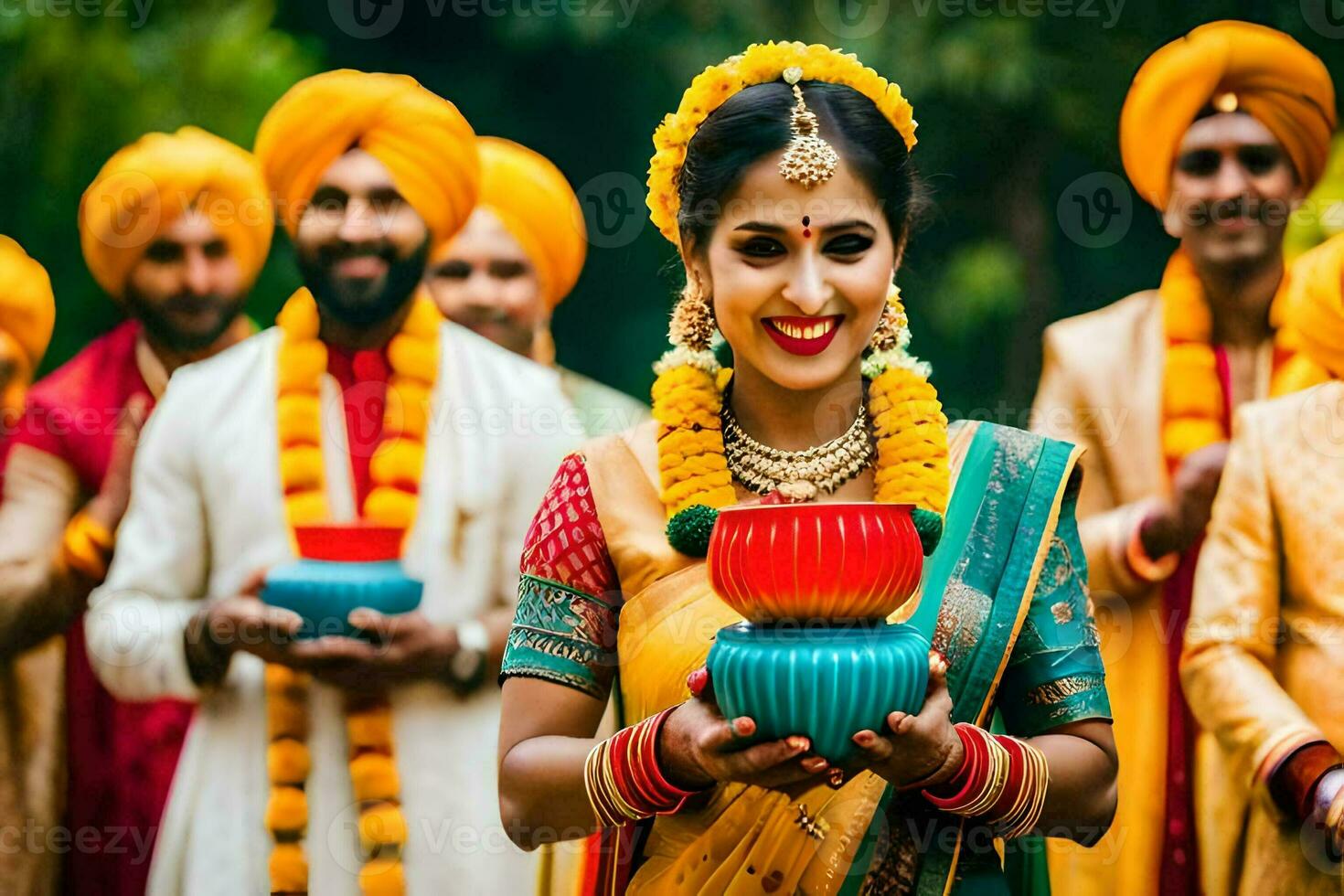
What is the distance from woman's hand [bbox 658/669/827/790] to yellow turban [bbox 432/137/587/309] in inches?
94.5

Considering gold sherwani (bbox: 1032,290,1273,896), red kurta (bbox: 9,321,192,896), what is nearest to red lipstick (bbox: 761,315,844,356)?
gold sherwani (bbox: 1032,290,1273,896)

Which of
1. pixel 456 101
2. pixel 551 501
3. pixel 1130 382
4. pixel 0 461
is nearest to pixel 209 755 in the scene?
pixel 0 461

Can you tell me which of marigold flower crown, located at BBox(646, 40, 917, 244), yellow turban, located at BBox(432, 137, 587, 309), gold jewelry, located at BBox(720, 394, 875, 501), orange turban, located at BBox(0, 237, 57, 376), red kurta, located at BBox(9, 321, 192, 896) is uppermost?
marigold flower crown, located at BBox(646, 40, 917, 244)

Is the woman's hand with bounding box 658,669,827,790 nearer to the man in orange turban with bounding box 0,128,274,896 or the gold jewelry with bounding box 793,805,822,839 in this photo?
the gold jewelry with bounding box 793,805,822,839

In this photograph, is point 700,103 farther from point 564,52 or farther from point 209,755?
point 209,755

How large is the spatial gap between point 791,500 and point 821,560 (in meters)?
0.50

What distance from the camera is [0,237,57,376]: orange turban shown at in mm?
4477

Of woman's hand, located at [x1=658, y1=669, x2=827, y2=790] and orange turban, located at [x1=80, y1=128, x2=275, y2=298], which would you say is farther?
orange turban, located at [x1=80, y1=128, x2=275, y2=298]

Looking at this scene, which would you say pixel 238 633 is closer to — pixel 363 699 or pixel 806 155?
pixel 363 699

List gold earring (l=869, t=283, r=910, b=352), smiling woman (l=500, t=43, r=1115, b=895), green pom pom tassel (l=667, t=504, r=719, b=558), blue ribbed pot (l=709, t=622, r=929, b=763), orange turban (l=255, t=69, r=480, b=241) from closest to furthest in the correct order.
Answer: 1. blue ribbed pot (l=709, t=622, r=929, b=763)
2. smiling woman (l=500, t=43, r=1115, b=895)
3. green pom pom tassel (l=667, t=504, r=719, b=558)
4. gold earring (l=869, t=283, r=910, b=352)
5. orange turban (l=255, t=69, r=480, b=241)

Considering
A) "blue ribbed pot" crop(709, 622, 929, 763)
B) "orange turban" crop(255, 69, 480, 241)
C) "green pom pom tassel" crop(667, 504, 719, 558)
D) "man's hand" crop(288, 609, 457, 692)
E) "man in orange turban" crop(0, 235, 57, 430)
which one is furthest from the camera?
"man in orange turban" crop(0, 235, 57, 430)

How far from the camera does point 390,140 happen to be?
4277 mm

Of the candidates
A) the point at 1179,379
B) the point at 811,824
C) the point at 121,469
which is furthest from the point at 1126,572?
the point at 121,469

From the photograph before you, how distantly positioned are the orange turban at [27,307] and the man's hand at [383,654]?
1.16 meters
